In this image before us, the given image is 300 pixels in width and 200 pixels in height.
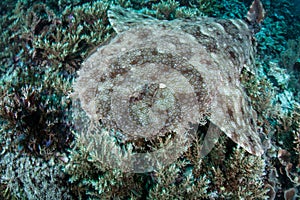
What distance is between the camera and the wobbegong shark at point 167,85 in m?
3.46

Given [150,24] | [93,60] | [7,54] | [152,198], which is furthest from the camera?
[7,54]

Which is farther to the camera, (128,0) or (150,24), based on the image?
(128,0)

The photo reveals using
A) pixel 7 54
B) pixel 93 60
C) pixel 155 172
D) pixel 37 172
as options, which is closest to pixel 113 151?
pixel 155 172

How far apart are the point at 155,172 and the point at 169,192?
1.07 feet

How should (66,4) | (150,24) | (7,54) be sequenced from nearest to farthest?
(150,24)
(7,54)
(66,4)

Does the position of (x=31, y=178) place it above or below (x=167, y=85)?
below

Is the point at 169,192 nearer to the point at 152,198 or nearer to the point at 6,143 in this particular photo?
the point at 152,198

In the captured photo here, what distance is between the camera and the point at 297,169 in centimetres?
415

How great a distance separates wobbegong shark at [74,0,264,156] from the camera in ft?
11.3

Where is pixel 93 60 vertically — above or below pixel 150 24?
below

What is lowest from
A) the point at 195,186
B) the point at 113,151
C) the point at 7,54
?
the point at 195,186

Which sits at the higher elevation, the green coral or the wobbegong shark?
the wobbegong shark

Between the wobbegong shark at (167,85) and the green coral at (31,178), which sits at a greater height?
the wobbegong shark at (167,85)

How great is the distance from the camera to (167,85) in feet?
11.8
